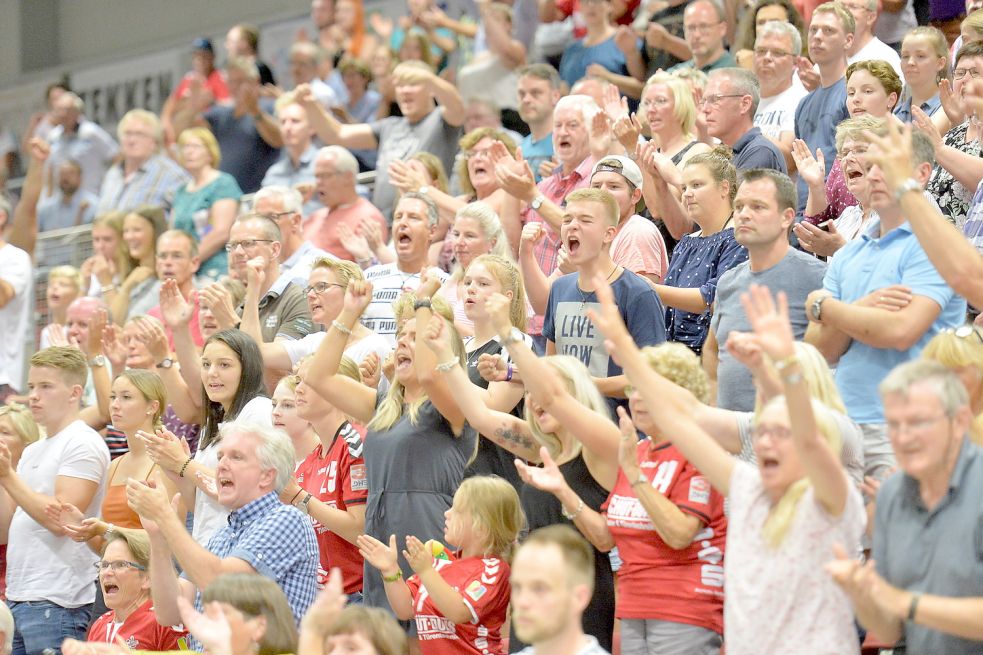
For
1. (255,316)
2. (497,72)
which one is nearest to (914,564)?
(255,316)

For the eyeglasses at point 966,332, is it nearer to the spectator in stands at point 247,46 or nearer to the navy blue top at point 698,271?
the navy blue top at point 698,271

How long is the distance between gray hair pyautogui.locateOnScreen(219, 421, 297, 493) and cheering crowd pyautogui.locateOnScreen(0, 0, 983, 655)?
0.03 feet

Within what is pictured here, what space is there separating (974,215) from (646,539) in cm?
180

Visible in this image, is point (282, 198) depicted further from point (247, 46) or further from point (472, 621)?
point (247, 46)

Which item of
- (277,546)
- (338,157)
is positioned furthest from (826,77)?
(277,546)

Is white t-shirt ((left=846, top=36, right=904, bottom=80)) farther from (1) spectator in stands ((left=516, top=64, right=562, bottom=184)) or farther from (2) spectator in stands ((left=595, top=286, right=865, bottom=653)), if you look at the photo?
(2) spectator in stands ((left=595, top=286, right=865, bottom=653))

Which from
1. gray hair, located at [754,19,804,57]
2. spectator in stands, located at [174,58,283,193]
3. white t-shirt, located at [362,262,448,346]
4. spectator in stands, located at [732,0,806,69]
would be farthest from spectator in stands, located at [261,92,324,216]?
gray hair, located at [754,19,804,57]

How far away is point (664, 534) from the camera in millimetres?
4172

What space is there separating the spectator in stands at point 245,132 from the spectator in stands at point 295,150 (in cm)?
86

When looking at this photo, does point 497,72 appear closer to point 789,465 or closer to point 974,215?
point 974,215

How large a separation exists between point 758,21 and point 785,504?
196 inches

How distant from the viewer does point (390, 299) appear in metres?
6.90

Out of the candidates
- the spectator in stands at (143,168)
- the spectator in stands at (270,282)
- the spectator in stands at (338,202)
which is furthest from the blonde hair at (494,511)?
the spectator in stands at (143,168)

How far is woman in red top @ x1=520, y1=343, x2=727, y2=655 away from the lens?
4.19 metres
